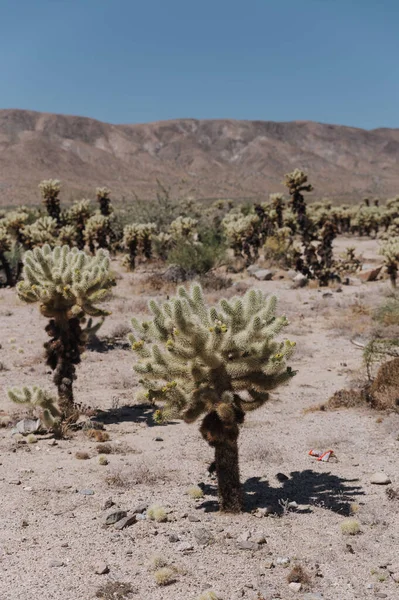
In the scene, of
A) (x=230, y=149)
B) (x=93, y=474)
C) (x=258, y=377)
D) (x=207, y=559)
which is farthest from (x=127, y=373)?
(x=230, y=149)

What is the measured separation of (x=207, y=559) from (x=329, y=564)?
3.21 feet

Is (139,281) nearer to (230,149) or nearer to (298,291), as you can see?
(298,291)

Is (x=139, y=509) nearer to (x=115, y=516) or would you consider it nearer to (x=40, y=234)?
(x=115, y=516)

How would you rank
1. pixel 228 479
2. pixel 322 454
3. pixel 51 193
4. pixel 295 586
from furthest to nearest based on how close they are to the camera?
pixel 51 193 → pixel 322 454 → pixel 228 479 → pixel 295 586

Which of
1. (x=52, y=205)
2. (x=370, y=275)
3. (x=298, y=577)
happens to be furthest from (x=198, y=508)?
(x=52, y=205)

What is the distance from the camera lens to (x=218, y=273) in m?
24.7

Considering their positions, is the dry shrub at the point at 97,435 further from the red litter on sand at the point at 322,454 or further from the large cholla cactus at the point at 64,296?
the red litter on sand at the point at 322,454

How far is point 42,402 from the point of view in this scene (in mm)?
7820

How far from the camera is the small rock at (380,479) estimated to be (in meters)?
6.00

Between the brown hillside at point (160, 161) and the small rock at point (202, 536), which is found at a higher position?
the brown hillside at point (160, 161)

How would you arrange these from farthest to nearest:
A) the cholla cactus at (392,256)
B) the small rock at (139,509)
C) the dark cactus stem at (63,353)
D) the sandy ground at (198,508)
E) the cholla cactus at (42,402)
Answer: the cholla cactus at (392,256), the dark cactus stem at (63,353), the cholla cactus at (42,402), the small rock at (139,509), the sandy ground at (198,508)

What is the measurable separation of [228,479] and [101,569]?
1498 mm

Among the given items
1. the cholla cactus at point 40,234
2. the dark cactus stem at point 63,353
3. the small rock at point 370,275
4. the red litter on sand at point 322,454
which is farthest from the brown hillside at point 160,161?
the red litter on sand at point 322,454

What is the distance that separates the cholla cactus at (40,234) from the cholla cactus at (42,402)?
15.6m
